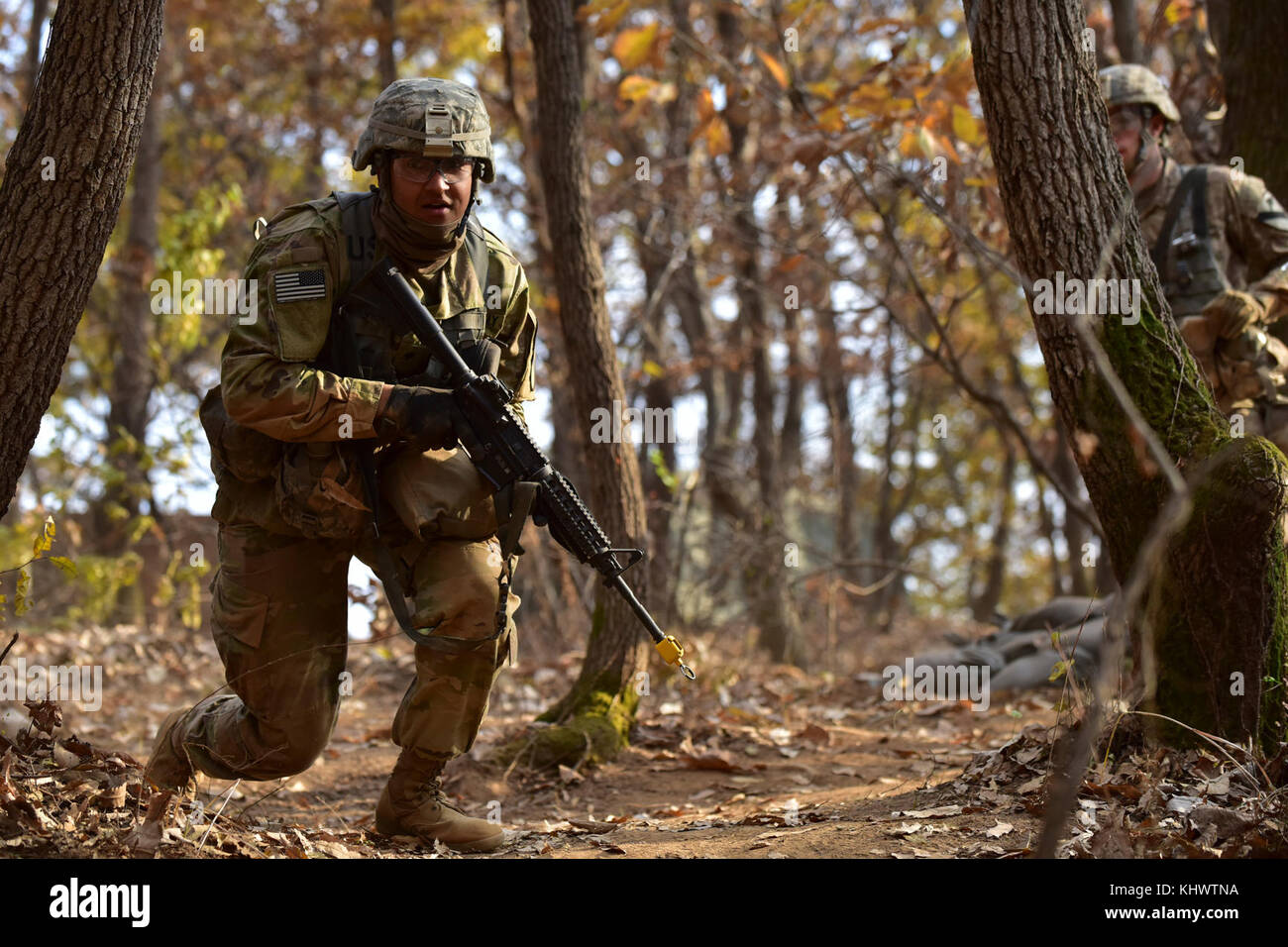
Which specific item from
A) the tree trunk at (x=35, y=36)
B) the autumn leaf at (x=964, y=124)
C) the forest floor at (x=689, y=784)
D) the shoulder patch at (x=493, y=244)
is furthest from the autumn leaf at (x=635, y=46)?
the tree trunk at (x=35, y=36)

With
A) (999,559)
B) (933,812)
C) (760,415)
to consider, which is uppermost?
(760,415)

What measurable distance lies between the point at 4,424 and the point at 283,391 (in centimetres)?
79

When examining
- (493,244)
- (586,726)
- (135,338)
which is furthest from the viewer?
(135,338)

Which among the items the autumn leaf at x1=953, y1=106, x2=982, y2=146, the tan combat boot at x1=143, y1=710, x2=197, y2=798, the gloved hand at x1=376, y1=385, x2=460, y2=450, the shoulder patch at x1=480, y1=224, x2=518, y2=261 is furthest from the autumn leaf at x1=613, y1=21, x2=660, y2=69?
the tan combat boot at x1=143, y1=710, x2=197, y2=798

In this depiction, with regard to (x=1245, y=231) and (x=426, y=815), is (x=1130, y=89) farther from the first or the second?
(x=426, y=815)

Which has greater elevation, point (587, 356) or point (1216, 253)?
point (1216, 253)

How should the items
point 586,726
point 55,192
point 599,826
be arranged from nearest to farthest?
1. point 55,192
2. point 599,826
3. point 586,726

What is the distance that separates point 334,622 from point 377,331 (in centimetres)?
98

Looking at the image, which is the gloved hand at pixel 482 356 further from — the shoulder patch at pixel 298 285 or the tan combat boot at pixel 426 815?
the tan combat boot at pixel 426 815

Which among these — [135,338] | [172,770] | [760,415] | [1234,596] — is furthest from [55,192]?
[135,338]

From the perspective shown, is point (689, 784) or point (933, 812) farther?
point (689, 784)

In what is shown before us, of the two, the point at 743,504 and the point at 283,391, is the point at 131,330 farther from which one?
the point at 283,391

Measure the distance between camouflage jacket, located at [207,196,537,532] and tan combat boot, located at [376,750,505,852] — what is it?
883 millimetres

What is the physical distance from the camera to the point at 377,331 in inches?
148
